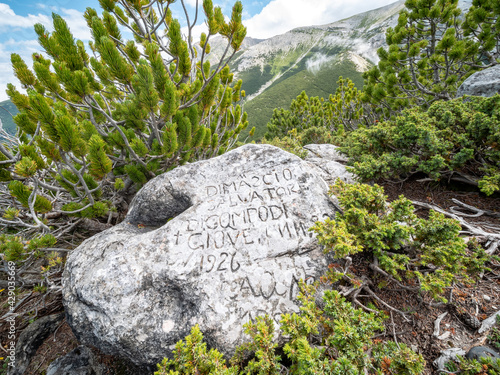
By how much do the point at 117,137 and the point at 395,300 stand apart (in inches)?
214

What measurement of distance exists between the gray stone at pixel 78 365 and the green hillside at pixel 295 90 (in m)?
56.0

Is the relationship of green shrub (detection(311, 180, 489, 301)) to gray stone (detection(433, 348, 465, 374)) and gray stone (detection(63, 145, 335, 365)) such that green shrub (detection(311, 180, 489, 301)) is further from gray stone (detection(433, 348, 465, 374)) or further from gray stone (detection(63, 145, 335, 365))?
gray stone (detection(63, 145, 335, 365))

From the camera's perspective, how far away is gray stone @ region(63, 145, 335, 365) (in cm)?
264

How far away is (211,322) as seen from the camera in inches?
102

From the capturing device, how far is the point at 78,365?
9.53ft

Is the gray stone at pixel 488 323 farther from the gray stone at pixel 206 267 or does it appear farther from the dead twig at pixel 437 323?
the gray stone at pixel 206 267

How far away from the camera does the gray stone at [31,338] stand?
3281mm

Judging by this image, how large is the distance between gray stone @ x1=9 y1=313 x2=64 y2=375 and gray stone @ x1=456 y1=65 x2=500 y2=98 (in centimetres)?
1160

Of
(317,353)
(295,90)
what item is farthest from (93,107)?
(295,90)

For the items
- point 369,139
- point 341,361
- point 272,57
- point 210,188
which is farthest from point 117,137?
point 272,57

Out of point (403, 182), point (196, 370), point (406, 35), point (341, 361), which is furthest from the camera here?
point (406, 35)

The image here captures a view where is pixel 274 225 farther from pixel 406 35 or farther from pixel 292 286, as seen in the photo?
pixel 406 35

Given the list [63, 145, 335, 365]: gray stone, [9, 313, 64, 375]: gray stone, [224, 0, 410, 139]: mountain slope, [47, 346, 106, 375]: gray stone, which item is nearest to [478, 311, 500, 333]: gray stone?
[63, 145, 335, 365]: gray stone

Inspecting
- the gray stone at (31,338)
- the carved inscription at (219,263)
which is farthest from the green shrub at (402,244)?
the gray stone at (31,338)
